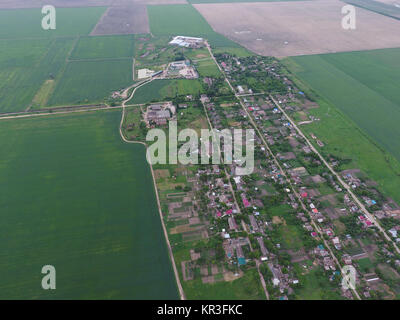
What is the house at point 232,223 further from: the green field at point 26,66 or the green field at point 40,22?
the green field at point 40,22

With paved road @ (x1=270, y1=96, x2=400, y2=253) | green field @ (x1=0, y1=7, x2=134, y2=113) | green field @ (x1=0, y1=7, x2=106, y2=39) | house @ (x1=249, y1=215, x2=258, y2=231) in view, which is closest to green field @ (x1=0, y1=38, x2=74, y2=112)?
green field @ (x1=0, y1=7, x2=134, y2=113)

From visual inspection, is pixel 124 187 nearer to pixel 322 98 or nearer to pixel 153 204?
pixel 153 204

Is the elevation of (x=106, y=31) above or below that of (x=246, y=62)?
above

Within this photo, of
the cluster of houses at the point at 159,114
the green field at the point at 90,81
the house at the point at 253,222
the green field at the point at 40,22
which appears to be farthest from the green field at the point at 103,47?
the house at the point at 253,222

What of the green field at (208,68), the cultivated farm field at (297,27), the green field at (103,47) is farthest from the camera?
the cultivated farm field at (297,27)

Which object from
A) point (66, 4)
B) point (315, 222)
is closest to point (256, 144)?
point (315, 222)

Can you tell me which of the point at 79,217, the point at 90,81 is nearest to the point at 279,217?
the point at 79,217
